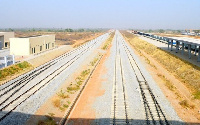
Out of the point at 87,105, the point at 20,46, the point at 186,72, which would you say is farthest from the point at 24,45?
the point at 186,72

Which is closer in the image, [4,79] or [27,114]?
[27,114]

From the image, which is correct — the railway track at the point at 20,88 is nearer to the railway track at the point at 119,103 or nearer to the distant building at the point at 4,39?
the railway track at the point at 119,103

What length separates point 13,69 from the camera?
31484mm

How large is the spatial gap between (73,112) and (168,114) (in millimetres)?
7212

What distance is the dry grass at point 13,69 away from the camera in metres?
28.5

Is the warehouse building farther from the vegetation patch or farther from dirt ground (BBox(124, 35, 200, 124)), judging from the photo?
the vegetation patch

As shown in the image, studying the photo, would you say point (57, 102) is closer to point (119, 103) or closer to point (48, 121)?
point (48, 121)

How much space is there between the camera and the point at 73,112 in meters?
16.4

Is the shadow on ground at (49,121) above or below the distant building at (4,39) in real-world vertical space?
below

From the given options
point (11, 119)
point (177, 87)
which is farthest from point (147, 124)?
point (177, 87)

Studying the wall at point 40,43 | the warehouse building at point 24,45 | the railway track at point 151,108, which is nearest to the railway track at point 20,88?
the railway track at point 151,108

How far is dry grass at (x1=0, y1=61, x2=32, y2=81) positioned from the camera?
28.5 m

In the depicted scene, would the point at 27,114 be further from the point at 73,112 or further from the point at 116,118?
the point at 116,118

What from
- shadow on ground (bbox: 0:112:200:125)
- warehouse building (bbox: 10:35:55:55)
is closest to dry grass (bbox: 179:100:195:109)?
shadow on ground (bbox: 0:112:200:125)
